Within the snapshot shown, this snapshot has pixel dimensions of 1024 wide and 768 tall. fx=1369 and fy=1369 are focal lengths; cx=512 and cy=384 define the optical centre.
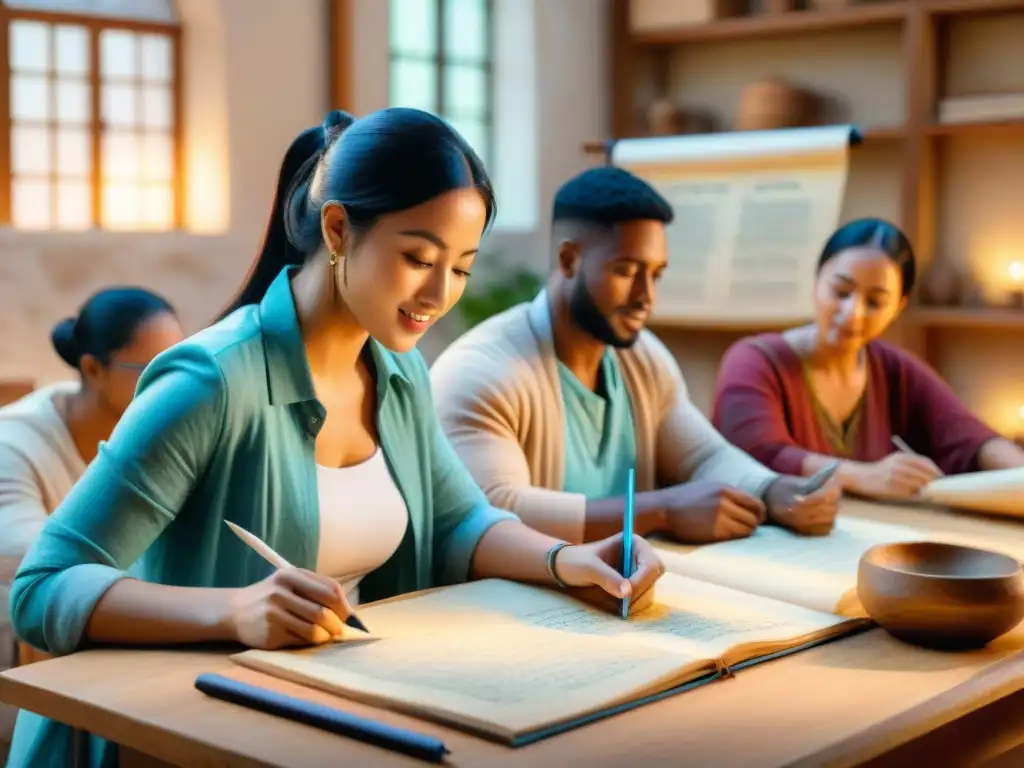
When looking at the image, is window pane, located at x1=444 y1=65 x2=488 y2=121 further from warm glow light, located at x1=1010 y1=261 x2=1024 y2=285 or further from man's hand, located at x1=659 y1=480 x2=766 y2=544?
man's hand, located at x1=659 y1=480 x2=766 y2=544

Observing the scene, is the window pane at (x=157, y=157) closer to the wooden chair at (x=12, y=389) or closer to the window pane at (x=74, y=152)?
the window pane at (x=74, y=152)

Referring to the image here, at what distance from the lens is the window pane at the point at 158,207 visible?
4840 mm

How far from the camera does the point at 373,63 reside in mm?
5070

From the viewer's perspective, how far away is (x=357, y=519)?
1.76 meters

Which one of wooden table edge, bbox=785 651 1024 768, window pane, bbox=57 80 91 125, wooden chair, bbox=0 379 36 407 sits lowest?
wooden chair, bbox=0 379 36 407

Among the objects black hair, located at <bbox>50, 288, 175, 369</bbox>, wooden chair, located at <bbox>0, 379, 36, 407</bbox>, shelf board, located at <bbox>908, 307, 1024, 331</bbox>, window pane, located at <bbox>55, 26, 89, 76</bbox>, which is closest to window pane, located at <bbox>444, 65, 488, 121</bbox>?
window pane, located at <bbox>55, 26, 89, 76</bbox>

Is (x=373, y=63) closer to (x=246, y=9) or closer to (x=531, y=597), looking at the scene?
(x=246, y=9)

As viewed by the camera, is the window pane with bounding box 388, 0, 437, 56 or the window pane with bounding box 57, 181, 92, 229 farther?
the window pane with bounding box 388, 0, 437, 56

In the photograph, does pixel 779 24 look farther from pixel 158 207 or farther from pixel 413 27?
pixel 158 207

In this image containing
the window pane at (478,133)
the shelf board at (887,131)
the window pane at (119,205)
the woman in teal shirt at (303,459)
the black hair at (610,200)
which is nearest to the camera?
the woman in teal shirt at (303,459)

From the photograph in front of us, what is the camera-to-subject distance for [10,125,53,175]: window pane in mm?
4562

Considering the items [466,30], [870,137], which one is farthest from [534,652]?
[466,30]

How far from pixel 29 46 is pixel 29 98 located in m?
0.17

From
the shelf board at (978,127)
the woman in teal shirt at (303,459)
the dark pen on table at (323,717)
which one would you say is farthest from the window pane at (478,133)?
the dark pen on table at (323,717)
